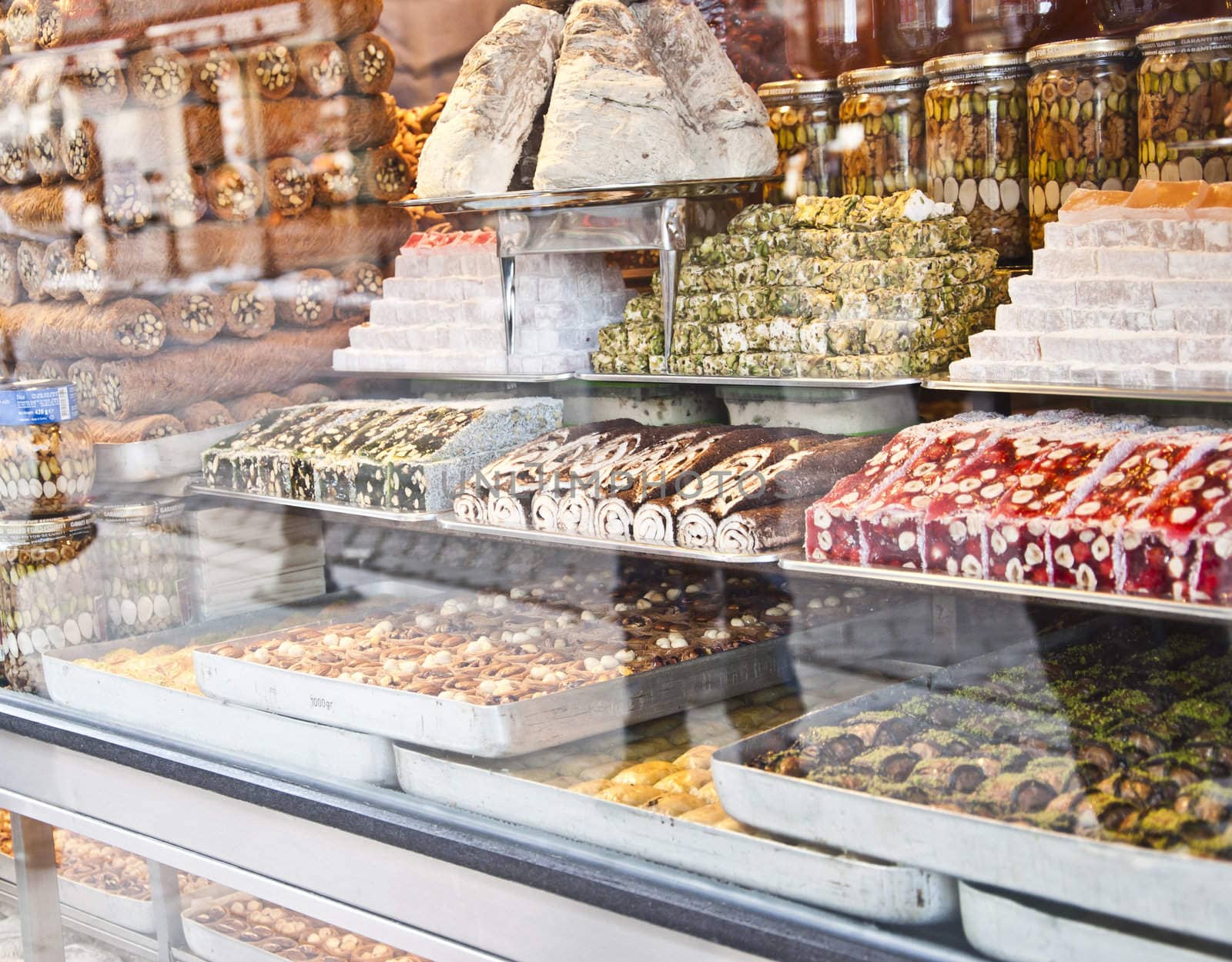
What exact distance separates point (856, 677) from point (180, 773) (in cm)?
132

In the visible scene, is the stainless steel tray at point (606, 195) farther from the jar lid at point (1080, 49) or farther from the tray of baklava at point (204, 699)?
the tray of baklava at point (204, 699)

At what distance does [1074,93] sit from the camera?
2227 mm

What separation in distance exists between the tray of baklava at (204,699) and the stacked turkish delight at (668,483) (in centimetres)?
51

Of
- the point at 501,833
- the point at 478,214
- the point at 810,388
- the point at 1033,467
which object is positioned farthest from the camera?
the point at 478,214

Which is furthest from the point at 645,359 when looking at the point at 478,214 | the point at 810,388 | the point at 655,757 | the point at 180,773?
the point at 180,773

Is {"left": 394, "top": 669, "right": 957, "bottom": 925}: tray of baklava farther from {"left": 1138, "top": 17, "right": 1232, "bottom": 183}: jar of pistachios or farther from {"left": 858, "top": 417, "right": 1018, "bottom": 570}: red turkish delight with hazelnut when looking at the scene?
{"left": 1138, "top": 17, "right": 1232, "bottom": 183}: jar of pistachios

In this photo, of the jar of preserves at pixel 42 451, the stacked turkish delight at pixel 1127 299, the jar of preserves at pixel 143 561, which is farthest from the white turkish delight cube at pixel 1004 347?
the jar of preserves at pixel 42 451

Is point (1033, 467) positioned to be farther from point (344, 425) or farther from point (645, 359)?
point (344, 425)

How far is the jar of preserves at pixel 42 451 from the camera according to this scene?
11.0 feet

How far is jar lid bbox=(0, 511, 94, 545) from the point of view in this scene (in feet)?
11.1

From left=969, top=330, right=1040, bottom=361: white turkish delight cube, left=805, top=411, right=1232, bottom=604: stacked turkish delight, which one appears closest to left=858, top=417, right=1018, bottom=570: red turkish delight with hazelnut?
left=805, top=411, right=1232, bottom=604: stacked turkish delight

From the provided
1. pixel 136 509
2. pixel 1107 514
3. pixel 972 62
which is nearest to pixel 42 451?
pixel 136 509

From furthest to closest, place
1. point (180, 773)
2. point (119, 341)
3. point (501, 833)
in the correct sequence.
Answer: point (119, 341), point (180, 773), point (501, 833)

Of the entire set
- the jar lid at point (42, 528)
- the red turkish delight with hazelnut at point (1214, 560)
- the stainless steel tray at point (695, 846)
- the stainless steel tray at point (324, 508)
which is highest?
the red turkish delight with hazelnut at point (1214, 560)
